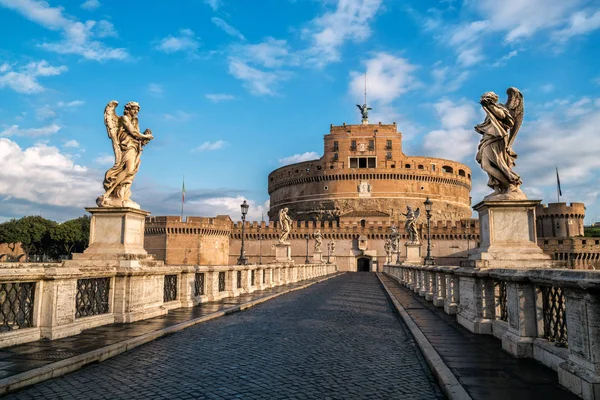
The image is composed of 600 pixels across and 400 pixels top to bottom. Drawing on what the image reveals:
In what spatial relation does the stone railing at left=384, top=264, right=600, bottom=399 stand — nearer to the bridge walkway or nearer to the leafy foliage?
the bridge walkway

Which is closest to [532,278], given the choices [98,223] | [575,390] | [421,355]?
[575,390]

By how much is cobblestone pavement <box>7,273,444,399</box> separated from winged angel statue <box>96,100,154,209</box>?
3.15 metres

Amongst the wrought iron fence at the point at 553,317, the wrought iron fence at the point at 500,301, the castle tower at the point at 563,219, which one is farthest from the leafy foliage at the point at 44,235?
the wrought iron fence at the point at 553,317

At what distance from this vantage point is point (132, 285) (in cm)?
841

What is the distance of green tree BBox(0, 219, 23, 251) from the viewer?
212 feet

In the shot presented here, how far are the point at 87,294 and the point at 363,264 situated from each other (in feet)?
221

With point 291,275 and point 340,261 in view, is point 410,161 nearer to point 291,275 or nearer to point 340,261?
point 340,261

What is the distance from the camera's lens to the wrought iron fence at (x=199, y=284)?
39.7 feet

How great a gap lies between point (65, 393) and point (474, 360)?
4.30 meters

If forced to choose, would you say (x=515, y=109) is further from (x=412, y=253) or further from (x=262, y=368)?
(x=412, y=253)

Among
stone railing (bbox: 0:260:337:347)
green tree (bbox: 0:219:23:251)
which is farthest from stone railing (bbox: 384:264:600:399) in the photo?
green tree (bbox: 0:219:23:251)

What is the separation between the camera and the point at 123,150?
982cm

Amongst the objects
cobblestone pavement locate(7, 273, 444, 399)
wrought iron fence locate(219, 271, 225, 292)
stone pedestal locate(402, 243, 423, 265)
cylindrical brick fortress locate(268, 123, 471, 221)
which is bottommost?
cobblestone pavement locate(7, 273, 444, 399)

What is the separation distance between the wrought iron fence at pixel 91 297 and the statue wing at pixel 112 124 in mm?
2811
